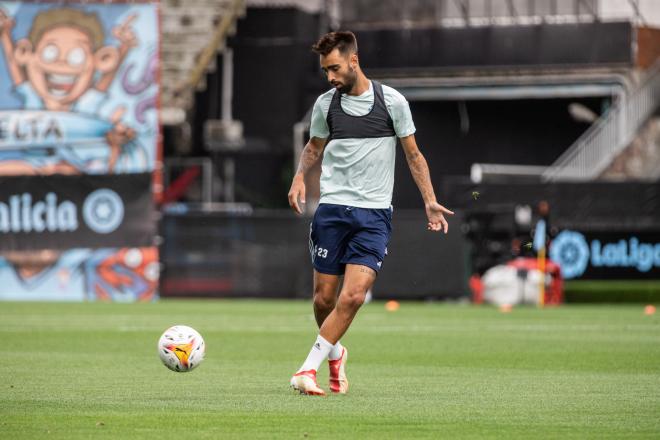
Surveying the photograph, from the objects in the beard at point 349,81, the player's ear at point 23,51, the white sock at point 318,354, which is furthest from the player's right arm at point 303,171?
the player's ear at point 23,51

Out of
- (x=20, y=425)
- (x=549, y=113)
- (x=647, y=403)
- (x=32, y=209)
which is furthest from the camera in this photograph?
(x=549, y=113)

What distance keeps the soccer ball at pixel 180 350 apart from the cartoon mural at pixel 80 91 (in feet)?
53.2

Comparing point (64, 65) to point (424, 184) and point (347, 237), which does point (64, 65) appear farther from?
point (424, 184)

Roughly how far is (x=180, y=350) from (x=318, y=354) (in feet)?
3.95

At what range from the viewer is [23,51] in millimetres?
26641

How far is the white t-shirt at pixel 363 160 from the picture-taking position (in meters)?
9.76

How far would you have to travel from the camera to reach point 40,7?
26.8 m

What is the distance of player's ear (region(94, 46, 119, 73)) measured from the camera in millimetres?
26578

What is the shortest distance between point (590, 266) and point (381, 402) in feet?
63.4

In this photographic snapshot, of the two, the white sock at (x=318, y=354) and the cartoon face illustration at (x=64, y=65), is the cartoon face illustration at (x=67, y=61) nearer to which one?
the cartoon face illustration at (x=64, y=65)

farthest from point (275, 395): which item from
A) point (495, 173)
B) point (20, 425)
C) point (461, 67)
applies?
point (461, 67)

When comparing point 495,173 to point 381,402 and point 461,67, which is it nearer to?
point 461,67

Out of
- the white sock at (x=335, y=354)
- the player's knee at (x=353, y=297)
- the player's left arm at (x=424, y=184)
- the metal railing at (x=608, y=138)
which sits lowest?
the metal railing at (x=608, y=138)

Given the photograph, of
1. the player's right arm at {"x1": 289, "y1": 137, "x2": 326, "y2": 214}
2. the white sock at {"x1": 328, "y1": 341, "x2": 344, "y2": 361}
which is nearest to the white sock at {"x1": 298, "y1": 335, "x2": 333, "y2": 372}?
the white sock at {"x1": 328, "y1": 341, "x2": 344, "y2": 361}
